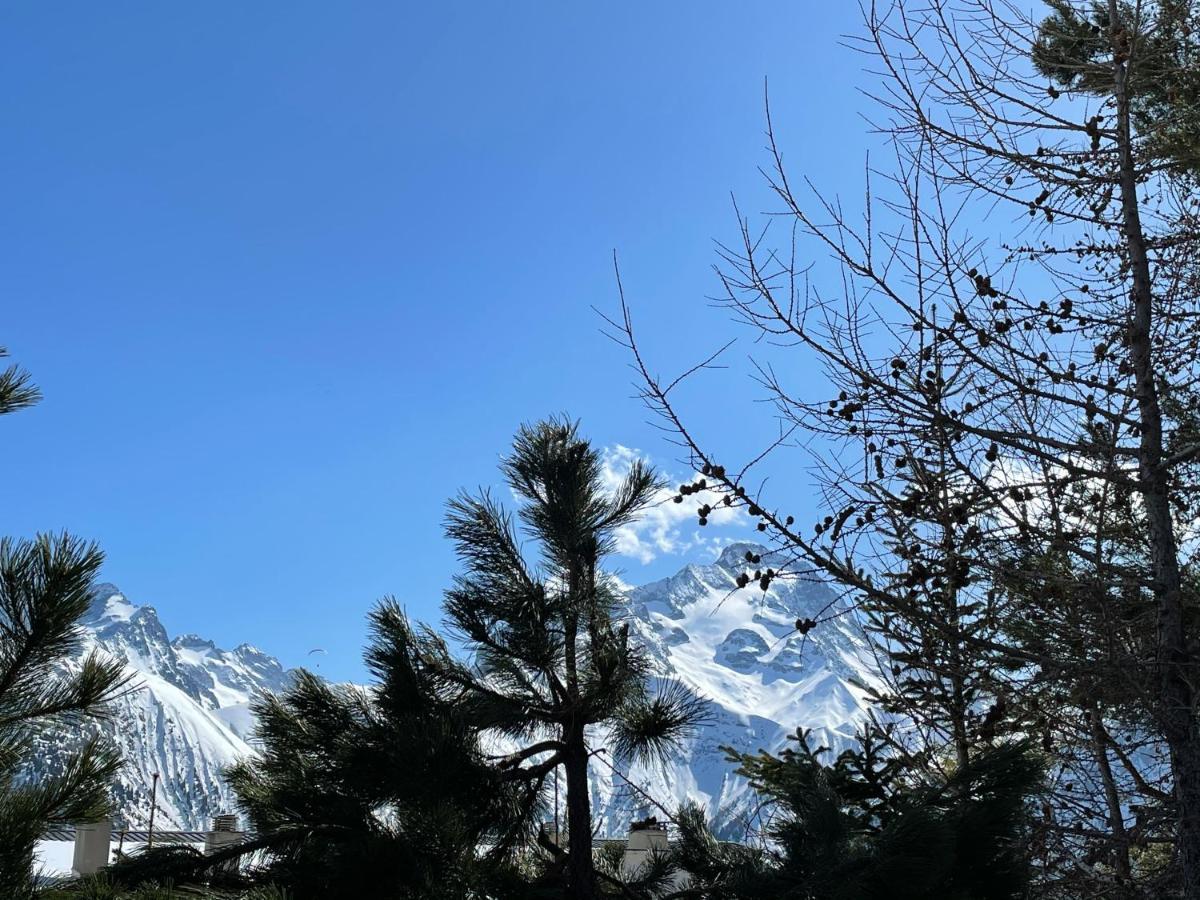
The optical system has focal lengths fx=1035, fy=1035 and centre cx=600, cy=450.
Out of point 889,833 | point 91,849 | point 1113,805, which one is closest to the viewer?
point 1113,805

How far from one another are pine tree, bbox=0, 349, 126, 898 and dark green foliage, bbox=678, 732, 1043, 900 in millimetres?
3434

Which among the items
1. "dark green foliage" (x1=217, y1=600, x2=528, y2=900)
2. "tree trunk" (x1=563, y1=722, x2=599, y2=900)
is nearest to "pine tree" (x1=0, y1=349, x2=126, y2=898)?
"dark green foliage" (x1=217, y1=600, x2=528, y2=900)

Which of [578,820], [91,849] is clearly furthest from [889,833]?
[91,849]

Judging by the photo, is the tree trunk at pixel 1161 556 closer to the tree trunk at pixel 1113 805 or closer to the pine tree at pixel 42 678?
the tree trunk at pixel 1113 805

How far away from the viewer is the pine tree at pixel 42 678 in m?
3.68

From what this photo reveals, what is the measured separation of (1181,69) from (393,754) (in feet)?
18.2

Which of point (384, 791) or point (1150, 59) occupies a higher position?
point (1150, 59)

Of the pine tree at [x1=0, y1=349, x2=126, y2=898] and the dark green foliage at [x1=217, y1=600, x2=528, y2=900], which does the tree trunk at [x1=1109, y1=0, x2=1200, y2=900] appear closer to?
the dark green foliage at [x1=217, y1=600, x2=528, y2=900]

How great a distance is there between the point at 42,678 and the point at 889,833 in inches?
160

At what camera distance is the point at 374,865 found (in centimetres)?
598

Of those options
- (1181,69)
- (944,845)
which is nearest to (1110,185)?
(1181,69)

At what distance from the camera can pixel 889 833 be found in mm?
5375

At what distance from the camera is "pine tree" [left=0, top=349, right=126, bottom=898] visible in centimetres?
368

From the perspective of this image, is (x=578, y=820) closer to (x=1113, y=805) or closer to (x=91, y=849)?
(x=1113, y=805)
